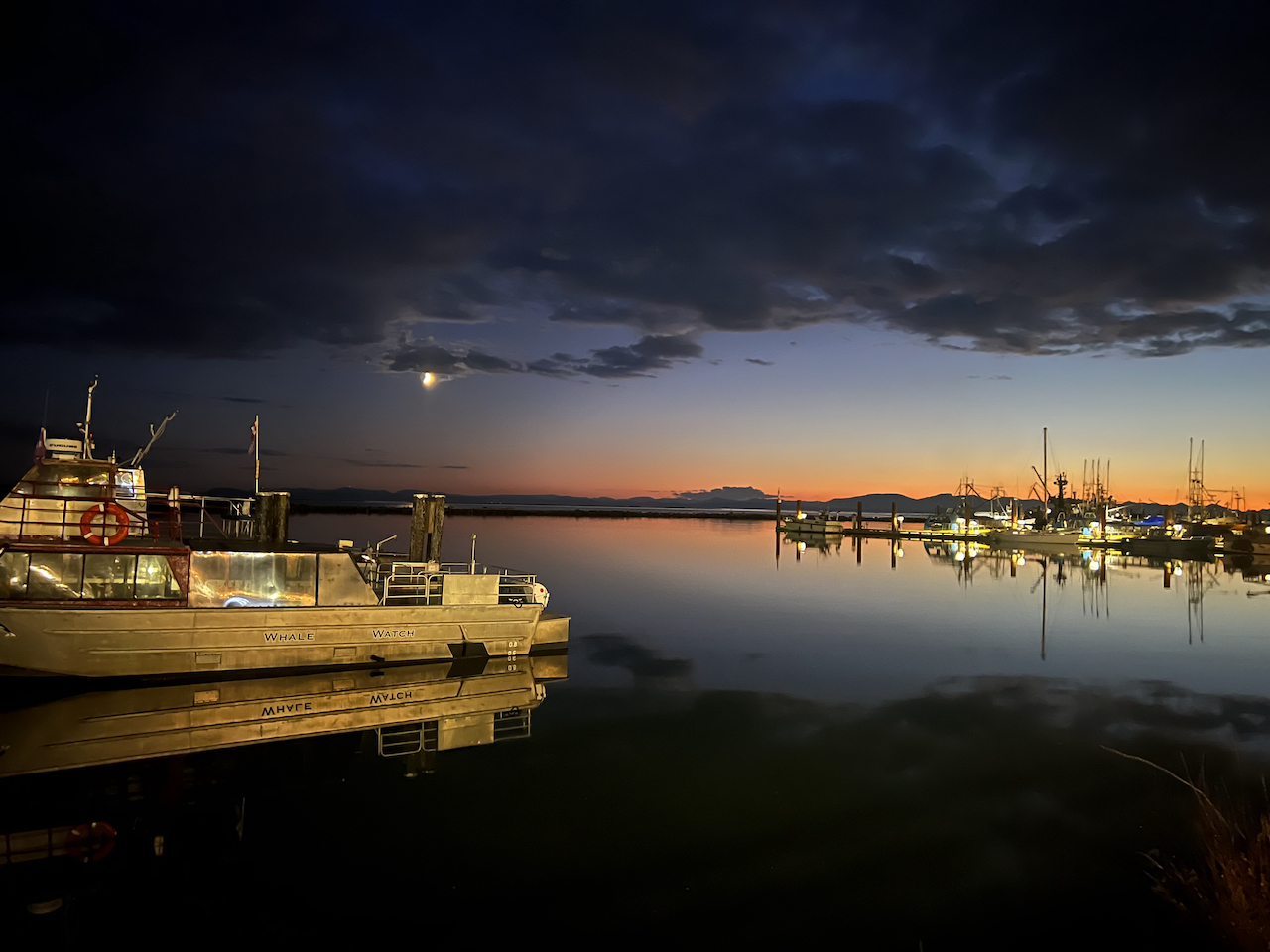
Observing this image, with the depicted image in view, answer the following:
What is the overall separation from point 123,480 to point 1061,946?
96.7 feet

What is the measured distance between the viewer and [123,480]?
1015 inches

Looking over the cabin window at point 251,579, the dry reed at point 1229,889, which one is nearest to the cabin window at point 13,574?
the cabin window at point 251,579

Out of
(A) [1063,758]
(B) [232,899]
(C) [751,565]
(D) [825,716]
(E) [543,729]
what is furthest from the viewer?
(C) [751,565]

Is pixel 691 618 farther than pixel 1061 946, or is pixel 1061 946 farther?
pixel 691 618

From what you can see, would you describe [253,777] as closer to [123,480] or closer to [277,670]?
[277,670]

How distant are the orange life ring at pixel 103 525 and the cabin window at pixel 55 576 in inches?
21.4

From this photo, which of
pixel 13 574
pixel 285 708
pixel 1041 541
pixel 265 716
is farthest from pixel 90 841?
pixel 1041 541

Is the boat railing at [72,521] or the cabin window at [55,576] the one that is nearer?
the cabin window at [55,576]

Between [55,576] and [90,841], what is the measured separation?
31.7 ft

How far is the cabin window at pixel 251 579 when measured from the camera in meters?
18.0

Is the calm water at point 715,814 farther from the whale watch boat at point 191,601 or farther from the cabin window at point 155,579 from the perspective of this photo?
the cabin window at point 155,579

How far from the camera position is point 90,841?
9.80 metres

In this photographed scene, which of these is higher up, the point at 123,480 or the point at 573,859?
the point at 123,480

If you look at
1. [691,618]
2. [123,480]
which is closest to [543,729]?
[691,618]
